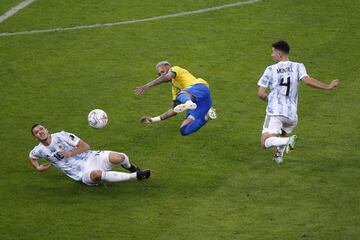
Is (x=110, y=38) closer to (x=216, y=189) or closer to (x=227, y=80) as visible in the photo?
(x=227, y=80)

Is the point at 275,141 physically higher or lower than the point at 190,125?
lower

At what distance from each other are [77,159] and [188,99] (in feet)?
9.69

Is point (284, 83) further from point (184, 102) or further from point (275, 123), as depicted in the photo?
point (184, 102)

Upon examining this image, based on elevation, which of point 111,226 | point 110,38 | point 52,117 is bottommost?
point 111,226

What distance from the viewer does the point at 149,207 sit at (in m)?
16.2

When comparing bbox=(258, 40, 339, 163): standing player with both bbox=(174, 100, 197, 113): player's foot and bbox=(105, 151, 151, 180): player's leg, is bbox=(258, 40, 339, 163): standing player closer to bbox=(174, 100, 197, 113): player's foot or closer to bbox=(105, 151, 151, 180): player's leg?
bbox=(174, 100, 197, 113): player's foot

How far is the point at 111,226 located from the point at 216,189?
2224mm

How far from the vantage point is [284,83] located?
17281 mm

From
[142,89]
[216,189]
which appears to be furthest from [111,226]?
[142,89]

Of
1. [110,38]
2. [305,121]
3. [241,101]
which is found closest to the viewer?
[305,121]

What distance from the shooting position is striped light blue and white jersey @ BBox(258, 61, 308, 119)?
56.5 feet

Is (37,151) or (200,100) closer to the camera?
(37,151)

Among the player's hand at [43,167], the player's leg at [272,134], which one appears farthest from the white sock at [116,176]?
the player's leg at [272,134]

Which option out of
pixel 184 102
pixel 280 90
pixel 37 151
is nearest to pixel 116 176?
pixel 37 151
